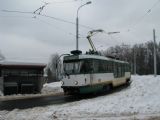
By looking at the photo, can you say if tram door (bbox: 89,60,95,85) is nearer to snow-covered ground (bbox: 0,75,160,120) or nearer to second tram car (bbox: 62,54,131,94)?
second tram car (bbox: 62,54,131,94)

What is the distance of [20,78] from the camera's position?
3322cm

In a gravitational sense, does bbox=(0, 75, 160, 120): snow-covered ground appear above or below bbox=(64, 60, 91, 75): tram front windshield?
below

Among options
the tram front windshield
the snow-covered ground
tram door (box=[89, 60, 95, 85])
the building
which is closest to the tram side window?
the tram front windshield

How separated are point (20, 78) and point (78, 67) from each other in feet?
38.6

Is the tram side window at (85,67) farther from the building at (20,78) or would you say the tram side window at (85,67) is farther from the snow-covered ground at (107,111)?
the building at (20,78)

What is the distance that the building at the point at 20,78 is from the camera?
1276 inches

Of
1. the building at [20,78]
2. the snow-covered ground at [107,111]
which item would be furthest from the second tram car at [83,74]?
the building at [20,78]

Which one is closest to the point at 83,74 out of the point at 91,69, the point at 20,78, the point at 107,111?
the point at 91,69

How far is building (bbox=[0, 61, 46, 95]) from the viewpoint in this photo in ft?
106

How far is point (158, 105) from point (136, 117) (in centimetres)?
259

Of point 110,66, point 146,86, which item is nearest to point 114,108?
point 146,86

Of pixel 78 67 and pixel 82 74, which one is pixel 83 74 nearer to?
pixel 82 74

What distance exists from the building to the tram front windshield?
10.8m

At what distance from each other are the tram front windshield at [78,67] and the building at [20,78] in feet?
35.5
